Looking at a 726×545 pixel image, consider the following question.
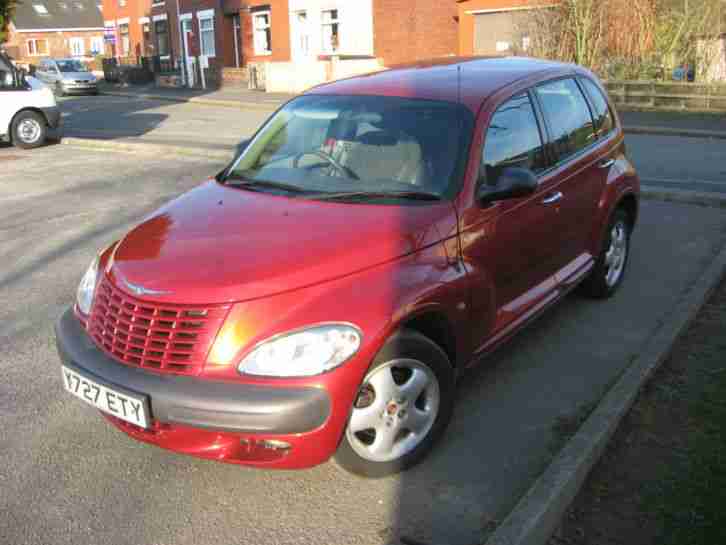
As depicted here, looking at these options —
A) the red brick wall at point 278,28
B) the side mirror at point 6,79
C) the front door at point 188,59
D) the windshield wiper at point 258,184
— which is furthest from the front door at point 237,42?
the windshield wiper at point 258,184

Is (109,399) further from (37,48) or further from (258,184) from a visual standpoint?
(37,48)

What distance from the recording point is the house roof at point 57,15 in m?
68.9

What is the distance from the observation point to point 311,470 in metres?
3.73

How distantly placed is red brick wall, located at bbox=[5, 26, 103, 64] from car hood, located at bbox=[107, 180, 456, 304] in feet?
236

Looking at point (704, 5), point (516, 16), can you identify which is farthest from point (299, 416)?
point (516, 16)

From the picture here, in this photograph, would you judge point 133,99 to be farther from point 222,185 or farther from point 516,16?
point 222,185

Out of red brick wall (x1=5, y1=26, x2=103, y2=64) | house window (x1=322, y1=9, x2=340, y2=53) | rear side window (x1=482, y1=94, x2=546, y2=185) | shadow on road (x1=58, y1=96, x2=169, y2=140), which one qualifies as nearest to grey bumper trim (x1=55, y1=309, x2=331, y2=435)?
rear side window (x1=482, y1=94, x2=546, y2=185)

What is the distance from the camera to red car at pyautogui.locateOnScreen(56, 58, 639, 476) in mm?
3180

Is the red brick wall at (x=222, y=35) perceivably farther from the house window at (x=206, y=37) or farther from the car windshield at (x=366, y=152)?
the car windshield at (x=366, y=152)

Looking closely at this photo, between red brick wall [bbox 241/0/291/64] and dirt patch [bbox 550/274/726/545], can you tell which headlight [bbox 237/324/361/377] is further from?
red brick wall [bbox 241/0/291/64]

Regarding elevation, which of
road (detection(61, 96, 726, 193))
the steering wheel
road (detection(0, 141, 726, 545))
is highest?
the steering wheel

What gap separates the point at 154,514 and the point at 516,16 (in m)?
26.3

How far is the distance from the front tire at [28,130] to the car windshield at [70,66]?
2199 cm

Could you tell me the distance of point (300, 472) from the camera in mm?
3717
